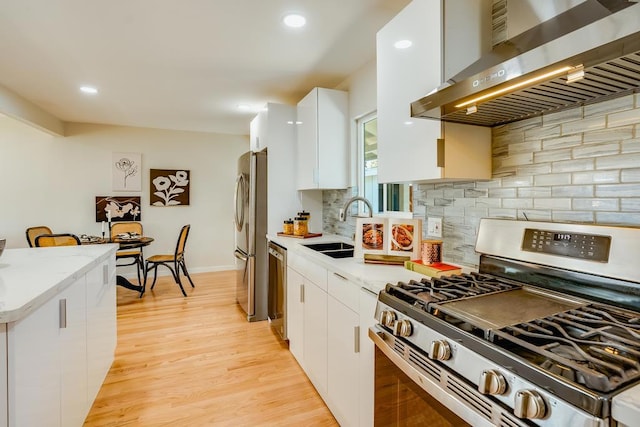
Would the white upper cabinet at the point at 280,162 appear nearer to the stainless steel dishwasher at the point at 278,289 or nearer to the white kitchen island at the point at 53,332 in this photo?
the stainless steel dishwasher at the point at 278,289

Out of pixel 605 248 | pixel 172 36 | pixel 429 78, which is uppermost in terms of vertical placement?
pixel 172 36

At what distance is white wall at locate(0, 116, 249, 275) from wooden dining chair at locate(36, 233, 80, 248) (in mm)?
1452

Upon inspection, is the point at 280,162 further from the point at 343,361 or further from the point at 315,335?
the point at 343,361

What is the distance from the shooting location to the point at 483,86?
1.07m

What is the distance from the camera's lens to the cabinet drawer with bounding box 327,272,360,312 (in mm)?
1554

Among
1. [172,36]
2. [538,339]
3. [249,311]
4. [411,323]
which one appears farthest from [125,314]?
[538,339]

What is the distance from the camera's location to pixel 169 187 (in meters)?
5.30

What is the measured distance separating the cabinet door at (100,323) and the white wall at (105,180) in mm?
3176

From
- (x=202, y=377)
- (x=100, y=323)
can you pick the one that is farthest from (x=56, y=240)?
(x=202, y=377)

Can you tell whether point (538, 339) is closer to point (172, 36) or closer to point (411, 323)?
point (411, 323)

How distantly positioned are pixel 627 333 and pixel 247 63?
2868mm

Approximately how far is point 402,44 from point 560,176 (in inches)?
37.0

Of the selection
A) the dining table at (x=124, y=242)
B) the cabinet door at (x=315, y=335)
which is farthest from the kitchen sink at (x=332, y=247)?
the dining table at (x=124, y=242)

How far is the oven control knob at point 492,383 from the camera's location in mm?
731
